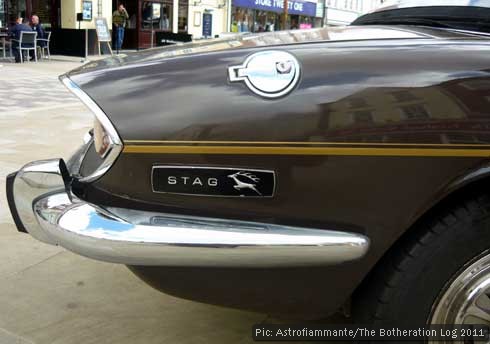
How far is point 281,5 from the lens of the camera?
→ 1336 inches

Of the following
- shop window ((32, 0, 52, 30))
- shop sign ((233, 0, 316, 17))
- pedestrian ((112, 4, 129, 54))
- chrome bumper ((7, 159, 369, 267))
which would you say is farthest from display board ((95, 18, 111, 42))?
chrome bumper ((7, 159, 369, 267))

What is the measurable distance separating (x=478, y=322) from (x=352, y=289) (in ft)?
1.48

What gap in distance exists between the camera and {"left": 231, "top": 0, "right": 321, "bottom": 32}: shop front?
29422mm

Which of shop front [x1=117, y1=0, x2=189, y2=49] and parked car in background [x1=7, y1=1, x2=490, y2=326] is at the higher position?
shop front [x1=117, y1=0, x2=189, y2=49]

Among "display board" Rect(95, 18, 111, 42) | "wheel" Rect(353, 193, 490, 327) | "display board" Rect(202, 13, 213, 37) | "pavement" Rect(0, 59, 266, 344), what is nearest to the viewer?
"wheel" Rect(353, 193, 490, 327)

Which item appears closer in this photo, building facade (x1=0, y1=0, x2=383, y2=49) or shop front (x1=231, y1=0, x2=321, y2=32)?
building facade (x1=0, y1=0, x2=383, y2=49)

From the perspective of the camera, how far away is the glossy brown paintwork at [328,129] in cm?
176

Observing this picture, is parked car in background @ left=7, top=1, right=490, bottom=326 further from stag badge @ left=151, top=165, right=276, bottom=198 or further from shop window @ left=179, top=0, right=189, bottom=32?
shop window @ left=179, top=0, right=189, bottom=32

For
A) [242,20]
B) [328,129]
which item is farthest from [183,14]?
[328,129]

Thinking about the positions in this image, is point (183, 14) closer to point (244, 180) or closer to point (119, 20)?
point (119, 20)

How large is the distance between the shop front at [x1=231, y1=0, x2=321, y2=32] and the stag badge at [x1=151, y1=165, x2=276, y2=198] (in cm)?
2560

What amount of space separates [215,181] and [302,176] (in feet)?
0.92

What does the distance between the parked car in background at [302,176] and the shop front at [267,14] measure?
83.6ft

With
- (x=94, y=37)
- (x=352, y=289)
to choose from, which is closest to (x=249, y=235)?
(x=352, y=289)
